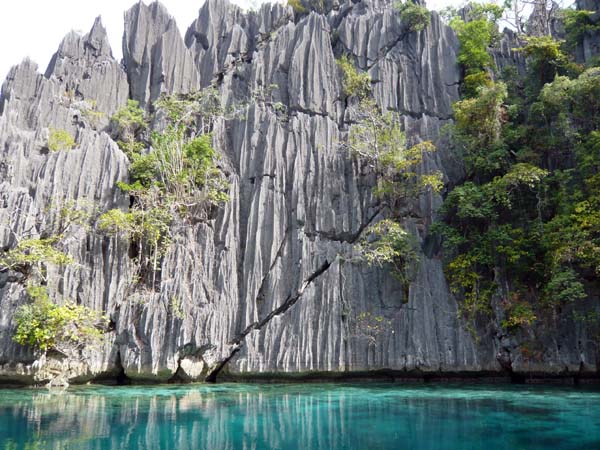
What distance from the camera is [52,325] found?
18.3 metres

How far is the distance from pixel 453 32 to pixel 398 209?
1169cm

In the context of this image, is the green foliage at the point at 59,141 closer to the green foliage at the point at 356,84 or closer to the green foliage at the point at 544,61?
the green foliage at the point at 356,84

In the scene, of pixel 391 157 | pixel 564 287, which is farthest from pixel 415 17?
pixel 564 287

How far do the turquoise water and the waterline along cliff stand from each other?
2679 millimetres

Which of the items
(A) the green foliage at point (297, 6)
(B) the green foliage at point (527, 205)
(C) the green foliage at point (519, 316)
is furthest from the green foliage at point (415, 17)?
(C) the green foliage at point (519, 316)

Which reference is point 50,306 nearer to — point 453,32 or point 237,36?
point 237,36

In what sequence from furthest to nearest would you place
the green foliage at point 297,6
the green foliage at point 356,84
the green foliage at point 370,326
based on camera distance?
1. the green foliage at point 297,6
2. the green foliage at point 356,84
3. the green foliage at point 370,326

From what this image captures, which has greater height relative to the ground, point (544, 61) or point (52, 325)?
point (544, 61)

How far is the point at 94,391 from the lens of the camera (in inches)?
667

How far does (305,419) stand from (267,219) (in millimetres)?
12364

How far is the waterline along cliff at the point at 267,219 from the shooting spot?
1927 cm

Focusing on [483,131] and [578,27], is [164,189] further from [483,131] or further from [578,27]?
[578,27]

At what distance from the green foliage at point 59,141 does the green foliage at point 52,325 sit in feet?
26.8

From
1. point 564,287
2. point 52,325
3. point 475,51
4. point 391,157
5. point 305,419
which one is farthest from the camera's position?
point 475,51
